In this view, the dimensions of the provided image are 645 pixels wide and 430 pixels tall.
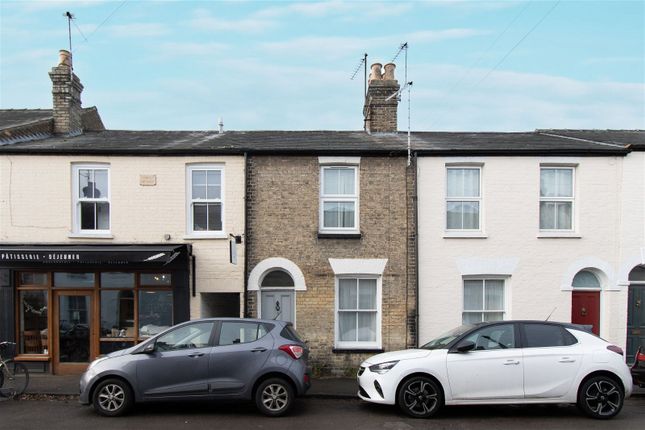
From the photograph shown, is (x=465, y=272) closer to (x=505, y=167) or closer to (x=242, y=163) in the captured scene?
(x=505, y=167)

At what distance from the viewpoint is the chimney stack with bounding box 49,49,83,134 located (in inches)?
561

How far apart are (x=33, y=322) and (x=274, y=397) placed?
264 inches

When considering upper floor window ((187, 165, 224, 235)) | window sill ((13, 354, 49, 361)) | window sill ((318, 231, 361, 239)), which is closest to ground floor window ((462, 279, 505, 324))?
window sill ((318, 231, 361, 239))

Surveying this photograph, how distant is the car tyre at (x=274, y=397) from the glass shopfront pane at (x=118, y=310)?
16.1 ft

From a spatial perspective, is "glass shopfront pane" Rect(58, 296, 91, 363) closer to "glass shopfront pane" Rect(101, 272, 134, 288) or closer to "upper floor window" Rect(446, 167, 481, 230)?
"glass shopfront pane" Rect(101, 272, 134, 288)

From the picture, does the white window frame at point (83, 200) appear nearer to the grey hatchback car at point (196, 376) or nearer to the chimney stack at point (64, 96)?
the chimney stack at point (64, 96)

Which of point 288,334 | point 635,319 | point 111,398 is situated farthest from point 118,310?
point 635,319

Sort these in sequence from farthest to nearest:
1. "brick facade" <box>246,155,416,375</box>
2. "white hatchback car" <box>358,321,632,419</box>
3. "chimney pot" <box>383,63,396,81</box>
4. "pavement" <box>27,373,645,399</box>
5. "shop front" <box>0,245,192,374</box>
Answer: "chimney pot" <box>383,63,396,81</box> → "brick facade" <box>246,155,416,375</box> → "shop front" <box>0,245,192,374</box> → "pavement" <box>27,373,645,399</box> → "white hatchback car" <box>358,321,632,419</box>

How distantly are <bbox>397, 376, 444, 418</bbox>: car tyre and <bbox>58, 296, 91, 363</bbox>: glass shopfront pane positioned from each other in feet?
24.4

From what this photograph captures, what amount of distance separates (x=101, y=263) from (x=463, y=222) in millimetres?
8039

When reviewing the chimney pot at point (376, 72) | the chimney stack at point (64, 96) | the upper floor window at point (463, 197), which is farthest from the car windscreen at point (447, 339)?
the chimney stack at point (64, 96)

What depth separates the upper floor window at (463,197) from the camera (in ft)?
40.9

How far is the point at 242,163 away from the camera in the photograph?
12.3 m

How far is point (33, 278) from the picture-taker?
12.2 meters
